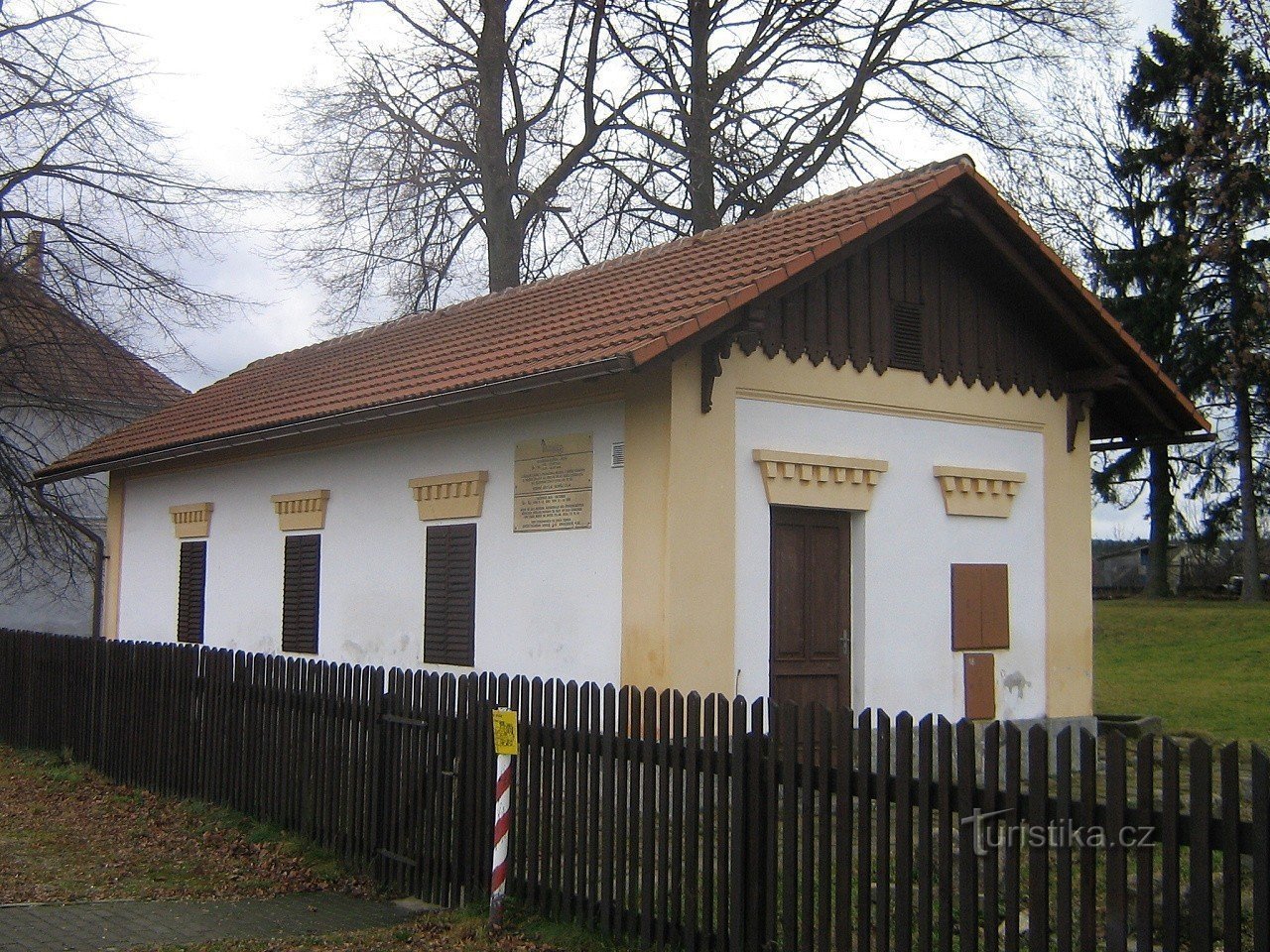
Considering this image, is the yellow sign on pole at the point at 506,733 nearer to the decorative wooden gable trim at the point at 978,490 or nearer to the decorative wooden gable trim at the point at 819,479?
the decorative wooden gable trim at the point at 819,479

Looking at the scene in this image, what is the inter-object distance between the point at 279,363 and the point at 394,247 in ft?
17.4

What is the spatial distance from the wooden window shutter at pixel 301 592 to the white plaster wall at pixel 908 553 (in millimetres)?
5792

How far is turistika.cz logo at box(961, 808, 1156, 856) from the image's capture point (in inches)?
197

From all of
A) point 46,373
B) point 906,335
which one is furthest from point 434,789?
point 46,373

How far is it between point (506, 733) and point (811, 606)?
3.83 metres

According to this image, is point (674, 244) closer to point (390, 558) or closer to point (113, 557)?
point (390, 558)

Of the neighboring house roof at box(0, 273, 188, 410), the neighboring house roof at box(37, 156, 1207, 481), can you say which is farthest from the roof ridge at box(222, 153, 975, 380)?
the neighboring house roof at box(0, 273, 188, 410)

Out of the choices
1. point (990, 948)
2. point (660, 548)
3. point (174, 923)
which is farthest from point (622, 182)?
point (990, 948)

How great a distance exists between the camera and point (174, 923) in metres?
7.78

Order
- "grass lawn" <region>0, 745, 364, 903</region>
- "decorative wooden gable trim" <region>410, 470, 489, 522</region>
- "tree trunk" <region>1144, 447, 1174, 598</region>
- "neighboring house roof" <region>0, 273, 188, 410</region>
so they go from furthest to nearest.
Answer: "tree trunk" <region>1144, 447, 1174, 598</region> → "neighboring house roof" <region>0, 273, 188, 410</region> → "decorative wooden gable trim" <region>410, 470, 489, 522</region> → "grass lawn" <region>0, 745, 364, 903</region>

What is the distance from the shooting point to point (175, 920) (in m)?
7.86

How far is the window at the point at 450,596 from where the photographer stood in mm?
12062

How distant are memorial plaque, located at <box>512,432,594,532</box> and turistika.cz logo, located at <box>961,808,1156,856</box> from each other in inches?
223

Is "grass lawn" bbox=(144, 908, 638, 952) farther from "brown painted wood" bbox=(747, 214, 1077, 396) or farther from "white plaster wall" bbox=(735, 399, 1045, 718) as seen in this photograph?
"brown painted wood" bbox=(747, 214, 1077, 396)
